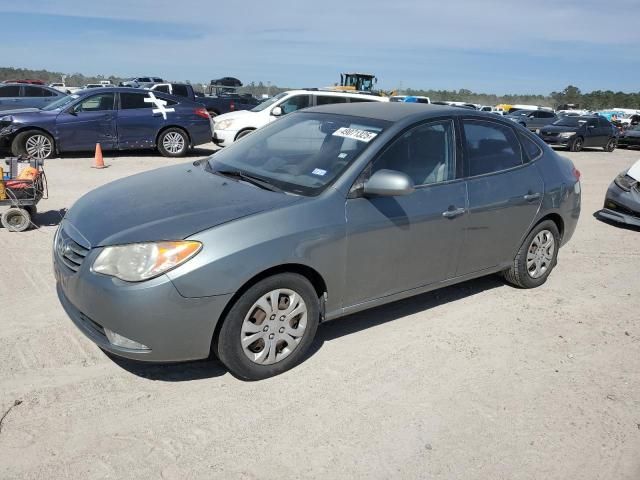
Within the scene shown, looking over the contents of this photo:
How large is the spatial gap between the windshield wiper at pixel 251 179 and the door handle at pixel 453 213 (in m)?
1.30

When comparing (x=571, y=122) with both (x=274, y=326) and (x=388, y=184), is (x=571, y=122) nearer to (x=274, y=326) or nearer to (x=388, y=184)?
(x=388, y=184)

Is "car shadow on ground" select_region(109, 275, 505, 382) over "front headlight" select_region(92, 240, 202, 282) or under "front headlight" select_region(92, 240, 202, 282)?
under

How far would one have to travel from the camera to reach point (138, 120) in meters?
12.5

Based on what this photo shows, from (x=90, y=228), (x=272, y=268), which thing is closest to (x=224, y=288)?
(x=272, y=268)

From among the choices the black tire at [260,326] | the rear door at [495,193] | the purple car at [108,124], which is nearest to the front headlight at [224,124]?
the purple car at [108,124]

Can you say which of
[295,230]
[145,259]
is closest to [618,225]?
[295,230]

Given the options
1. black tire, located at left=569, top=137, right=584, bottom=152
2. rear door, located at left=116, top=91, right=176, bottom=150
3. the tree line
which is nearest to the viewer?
rear door, located at left=116, top=91, right=176, bottom=150

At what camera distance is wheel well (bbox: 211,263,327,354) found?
3267mm

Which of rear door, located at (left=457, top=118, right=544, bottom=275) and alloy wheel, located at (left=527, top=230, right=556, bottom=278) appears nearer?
rear door, located at (left=457, top=118, right=544, bottom=275)

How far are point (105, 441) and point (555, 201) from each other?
14.1 ft

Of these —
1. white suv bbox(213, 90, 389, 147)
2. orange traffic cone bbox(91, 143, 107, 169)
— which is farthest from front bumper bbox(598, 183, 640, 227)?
orange traffic cone bbox(91, 143, 107, 169)

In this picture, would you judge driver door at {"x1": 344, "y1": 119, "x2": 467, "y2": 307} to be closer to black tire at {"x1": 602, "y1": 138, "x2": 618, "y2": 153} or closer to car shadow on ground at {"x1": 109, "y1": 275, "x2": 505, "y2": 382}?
car shadow on ground at {"x1": 109, "y1": 275, "x2": 505, "y2": 382}

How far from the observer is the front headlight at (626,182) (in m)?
8.27

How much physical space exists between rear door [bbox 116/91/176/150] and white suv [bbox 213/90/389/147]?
155 cm
